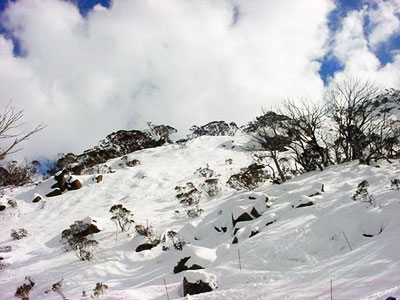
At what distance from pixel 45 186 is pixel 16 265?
13.2m

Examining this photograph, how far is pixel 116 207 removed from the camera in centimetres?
1292

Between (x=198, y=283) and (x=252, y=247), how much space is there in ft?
8.10

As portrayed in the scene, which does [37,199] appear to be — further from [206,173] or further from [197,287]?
[197,287]

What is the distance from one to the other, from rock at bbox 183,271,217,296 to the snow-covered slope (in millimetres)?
310

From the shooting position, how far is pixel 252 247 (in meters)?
7.68

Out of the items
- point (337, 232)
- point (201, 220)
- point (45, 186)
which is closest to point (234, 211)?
point (201, 220)

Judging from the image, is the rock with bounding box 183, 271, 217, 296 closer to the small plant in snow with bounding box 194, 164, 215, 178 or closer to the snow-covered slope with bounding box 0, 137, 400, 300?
the snow-covered slope with bounding box 0, 137, 400, 300

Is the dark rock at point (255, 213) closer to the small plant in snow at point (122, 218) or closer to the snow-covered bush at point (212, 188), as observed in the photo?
the small plant in snow at point (122, 218)

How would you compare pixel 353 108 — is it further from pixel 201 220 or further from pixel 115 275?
pixel 115 275

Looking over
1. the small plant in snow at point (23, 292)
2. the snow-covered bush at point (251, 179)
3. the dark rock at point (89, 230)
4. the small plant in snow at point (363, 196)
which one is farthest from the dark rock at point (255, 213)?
the small plant in snow at point (23, 292)

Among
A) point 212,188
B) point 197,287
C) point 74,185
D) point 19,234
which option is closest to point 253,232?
point 197,287

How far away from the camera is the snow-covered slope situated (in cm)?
444

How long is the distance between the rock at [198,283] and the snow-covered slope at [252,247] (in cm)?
31

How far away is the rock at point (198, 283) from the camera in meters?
5.60
